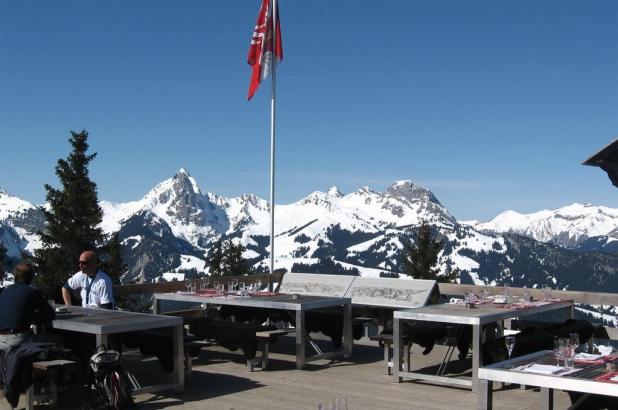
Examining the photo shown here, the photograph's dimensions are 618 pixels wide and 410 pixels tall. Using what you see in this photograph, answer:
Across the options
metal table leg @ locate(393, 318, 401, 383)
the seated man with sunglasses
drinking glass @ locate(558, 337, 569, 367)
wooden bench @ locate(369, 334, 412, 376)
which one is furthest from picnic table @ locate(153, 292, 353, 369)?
drinking glass @ locate(558, 337, 569, 367)

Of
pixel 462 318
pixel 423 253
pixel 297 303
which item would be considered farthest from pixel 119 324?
pixel 423 253

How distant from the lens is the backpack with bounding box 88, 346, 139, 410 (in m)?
6.68

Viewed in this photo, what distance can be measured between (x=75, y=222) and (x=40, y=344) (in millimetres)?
34110

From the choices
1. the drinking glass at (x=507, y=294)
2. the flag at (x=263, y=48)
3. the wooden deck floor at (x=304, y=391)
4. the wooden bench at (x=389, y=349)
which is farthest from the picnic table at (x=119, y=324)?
the flag at (x=263, y=48)

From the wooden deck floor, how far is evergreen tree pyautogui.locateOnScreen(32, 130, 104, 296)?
29185mm

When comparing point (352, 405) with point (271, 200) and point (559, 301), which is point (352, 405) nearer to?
point (559, 301)

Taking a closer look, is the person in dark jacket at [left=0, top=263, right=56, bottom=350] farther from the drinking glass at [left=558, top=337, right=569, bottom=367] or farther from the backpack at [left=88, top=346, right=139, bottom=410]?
the drinking glass at [left=558, top=337, right=569, bottom=367]

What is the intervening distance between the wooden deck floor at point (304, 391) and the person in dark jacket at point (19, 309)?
0.85 meters

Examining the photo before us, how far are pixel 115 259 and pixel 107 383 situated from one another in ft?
109

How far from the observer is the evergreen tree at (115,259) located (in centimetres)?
3778

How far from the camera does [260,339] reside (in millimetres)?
9391

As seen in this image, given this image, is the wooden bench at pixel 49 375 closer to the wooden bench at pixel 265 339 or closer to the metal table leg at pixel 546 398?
the wooden bench at pixel 265 339

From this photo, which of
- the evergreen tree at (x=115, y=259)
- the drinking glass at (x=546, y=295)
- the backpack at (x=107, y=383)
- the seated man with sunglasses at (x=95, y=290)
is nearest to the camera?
the backpack at (x=107, y=383)

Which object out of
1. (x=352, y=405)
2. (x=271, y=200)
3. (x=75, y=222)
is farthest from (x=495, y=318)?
(x=75, y=222)
